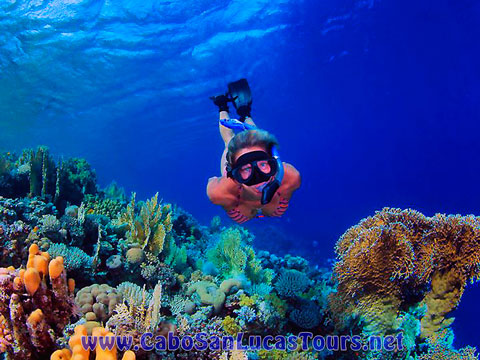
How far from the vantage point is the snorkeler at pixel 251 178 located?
3416mm

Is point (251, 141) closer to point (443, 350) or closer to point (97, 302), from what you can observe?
point (97, 302)

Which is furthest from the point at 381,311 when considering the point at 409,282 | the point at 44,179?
the point at 44,179

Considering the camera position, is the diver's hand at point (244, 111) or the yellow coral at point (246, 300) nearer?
the yellow coral at point (246, 300)

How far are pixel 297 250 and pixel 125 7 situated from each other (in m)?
23.6

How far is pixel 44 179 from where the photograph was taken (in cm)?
681

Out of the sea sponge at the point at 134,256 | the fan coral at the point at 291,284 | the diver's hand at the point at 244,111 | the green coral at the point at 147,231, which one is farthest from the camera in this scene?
the diver's hand at the point at 244,111

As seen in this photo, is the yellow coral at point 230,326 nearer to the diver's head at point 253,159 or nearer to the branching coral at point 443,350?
the diver's head at point 253,159

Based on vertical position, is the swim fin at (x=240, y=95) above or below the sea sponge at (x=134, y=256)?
above

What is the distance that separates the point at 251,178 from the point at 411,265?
2.82 metres

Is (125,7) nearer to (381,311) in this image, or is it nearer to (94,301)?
(94,301)

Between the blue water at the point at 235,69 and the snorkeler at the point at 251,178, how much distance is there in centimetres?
1600

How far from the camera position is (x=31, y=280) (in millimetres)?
2559

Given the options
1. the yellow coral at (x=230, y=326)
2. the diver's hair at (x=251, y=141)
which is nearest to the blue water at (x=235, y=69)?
the diver's hair at (x=251, y=141)

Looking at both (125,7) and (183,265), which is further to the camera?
(125,7)
